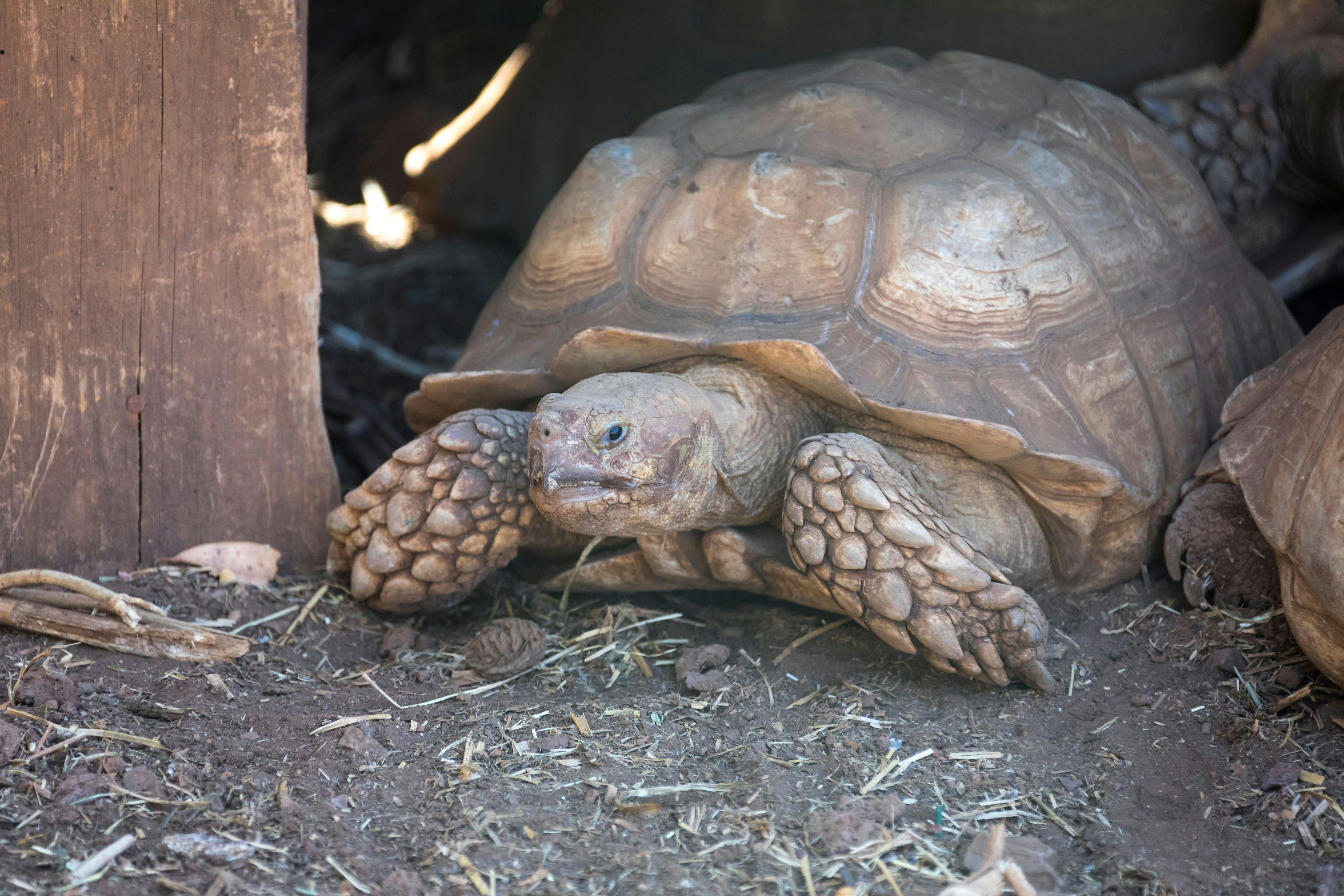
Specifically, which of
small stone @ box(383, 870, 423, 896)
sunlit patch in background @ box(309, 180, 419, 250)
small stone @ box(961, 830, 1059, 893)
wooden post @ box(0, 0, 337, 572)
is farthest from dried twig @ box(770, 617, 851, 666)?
sunlit patch in background @ box(309, 180, 419, 250)

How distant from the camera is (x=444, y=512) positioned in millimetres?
2986

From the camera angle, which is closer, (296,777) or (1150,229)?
(296,777)

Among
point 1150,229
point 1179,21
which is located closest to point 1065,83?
point 1150,229

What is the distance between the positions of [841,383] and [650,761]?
1037 mm

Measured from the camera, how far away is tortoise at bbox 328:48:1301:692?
8.97ft

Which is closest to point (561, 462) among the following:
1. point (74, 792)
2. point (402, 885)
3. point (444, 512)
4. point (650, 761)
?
point (444, 512)

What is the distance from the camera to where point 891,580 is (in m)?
2.71

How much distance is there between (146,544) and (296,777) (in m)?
1.15

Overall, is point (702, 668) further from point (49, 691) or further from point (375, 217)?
point (375, 217)

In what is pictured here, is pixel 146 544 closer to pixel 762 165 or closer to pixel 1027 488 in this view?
pixel 762 165

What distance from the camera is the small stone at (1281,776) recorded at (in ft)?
7.82

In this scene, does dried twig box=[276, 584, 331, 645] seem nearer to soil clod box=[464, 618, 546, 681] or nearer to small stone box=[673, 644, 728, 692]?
soil clod box=[464, 618, 546, 681]

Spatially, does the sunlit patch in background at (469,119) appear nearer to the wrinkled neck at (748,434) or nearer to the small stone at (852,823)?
the wrinkled neck at (748,434)

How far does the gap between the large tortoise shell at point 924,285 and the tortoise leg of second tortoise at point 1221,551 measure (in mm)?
109
